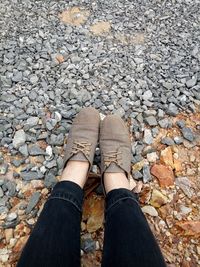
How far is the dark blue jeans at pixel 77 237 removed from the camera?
5.05 feet

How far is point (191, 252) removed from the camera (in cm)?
196

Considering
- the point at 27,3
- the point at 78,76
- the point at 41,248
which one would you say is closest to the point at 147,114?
the point at 78,76

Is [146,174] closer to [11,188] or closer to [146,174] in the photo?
[146,174]

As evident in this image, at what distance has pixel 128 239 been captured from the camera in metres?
1.60

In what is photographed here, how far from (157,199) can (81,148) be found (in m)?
0.56

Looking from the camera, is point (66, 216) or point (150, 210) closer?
Answer: point (66, 216)

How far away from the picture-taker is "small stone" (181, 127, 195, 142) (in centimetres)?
237

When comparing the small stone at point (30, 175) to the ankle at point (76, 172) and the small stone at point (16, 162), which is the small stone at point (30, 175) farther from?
the ankle at point (76, 172)

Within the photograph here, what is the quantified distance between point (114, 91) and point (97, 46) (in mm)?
475

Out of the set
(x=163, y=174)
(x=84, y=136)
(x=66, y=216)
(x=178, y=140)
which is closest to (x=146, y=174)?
(x=163, y=174)

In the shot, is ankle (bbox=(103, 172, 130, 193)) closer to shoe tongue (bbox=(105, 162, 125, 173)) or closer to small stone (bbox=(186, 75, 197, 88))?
shoe tongue (bbox=(105, 162, 125, 173))

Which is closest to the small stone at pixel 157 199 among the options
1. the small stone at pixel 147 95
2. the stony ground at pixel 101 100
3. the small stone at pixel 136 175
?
the stony ground at pixel 101 100

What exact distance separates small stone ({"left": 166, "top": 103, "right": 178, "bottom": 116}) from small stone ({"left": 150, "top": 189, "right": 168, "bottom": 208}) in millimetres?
607

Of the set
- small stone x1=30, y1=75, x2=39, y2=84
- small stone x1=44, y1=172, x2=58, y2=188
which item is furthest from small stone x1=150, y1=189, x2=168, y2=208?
small stone x1=30, y1=75, x2=39, y2=84
